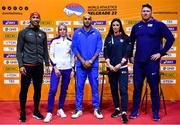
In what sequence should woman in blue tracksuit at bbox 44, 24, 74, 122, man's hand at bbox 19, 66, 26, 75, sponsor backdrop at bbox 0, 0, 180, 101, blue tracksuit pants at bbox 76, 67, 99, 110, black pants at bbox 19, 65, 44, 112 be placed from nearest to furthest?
man's hand at bbox 19, 66, 26, 75 → black pants at bbox 19, 65, 44, 112 → woman in blue tracksuit at bbox 44, 24, 74, 122 → blue tracksuit pants at bbox 76, 67, 99, 110 → sponsor backdrop at bbox 0, 0, 180, 101

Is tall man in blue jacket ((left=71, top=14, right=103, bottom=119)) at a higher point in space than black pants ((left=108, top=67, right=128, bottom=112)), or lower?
higher

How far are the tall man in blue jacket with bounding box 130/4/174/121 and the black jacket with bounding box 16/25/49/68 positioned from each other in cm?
138

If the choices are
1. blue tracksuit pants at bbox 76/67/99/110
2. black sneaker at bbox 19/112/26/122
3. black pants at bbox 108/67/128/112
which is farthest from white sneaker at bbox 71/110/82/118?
black sneaker at bbox 19/112/26/122

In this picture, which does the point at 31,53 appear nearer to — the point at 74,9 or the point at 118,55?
the point at 118,55

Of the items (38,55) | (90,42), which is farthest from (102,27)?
(38,55)

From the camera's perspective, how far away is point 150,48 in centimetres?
475

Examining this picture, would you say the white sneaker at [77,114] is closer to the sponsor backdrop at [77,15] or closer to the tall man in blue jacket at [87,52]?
the tall man in blue jacket at [87,52]

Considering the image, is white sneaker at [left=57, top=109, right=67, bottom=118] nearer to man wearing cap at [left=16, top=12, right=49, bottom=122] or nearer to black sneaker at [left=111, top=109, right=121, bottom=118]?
man wearing cap at [left=16, top=12, right=49, bottom=122]

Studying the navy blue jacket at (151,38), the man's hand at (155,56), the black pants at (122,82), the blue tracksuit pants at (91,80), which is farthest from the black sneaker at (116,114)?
the man's hand at (155,56)

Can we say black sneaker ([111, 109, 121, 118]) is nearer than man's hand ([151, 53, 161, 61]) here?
No

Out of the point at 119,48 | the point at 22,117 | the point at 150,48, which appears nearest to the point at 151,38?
the point at 150,48

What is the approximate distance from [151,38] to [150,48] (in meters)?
0.14

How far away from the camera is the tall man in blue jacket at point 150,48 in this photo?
15.4ft

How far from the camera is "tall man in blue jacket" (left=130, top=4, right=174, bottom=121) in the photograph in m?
4.71
